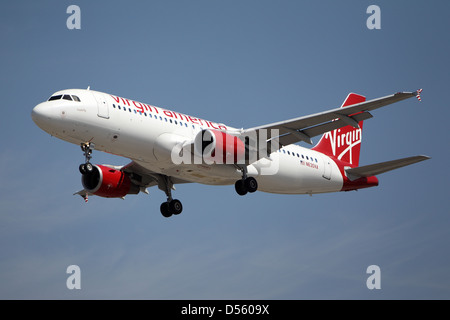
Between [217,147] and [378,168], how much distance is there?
11.1m

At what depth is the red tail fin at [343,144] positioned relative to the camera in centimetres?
4681

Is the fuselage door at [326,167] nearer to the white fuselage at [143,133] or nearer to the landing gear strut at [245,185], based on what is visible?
the white fuselage at [143,133]

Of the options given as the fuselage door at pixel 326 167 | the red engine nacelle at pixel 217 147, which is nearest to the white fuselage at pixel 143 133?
the red engine nacelle at pixel 217 147

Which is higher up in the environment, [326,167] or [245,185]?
[326,167]

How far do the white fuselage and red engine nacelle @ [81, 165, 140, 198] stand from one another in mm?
3855

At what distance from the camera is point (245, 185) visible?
39250 millimetres

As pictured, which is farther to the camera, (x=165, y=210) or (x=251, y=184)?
(x=165, y=210)

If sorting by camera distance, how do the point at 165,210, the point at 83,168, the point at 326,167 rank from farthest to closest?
the point at 326,167, the point at 165,210, the point at 83,168

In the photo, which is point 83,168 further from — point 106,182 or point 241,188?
point 241,188

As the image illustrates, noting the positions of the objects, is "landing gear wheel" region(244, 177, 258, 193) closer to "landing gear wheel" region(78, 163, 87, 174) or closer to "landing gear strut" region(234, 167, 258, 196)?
"landing gear strut" region(234, 167, 258, 196)

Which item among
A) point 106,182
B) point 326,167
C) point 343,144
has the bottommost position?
point 106,182

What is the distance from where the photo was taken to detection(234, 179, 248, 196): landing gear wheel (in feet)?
129

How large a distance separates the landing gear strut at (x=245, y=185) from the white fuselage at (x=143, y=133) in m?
0.31

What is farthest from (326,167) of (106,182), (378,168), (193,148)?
(106,182)
